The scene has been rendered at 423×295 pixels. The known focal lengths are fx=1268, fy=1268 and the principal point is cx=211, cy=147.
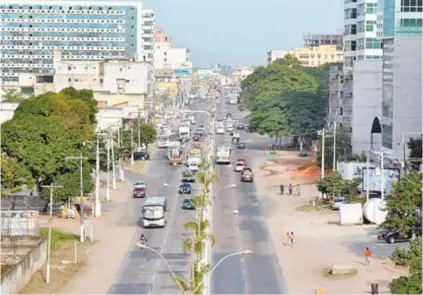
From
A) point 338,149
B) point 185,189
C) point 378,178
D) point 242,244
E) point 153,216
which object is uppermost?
point 338,149

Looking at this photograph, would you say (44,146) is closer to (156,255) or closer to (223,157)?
(156,255)

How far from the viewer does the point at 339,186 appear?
66.2 meters

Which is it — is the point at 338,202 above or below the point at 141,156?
below

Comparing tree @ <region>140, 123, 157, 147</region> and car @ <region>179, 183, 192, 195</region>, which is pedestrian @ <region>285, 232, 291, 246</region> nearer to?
car @ <region>179, 183, 192, 195</region>

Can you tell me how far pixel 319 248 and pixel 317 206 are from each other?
14.7 meters

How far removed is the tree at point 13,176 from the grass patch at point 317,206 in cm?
1474

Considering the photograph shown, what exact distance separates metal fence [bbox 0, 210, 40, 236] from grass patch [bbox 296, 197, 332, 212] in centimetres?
1926

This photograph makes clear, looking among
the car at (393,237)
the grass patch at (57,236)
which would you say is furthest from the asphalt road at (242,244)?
the grass patch at (57,236)

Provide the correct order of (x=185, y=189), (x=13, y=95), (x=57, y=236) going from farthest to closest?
(x=13, y=95) → (x=185, y=189) → (x=57, y=236)

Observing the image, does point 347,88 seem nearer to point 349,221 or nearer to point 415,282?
point 349,221

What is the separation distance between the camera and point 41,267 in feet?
153

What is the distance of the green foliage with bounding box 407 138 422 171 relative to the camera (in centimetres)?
6400

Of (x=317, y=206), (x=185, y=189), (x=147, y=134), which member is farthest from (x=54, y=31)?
(x=317, y=206)

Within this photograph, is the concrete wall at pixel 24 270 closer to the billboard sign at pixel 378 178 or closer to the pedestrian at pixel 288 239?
the pedestrian at pixel 288 239
